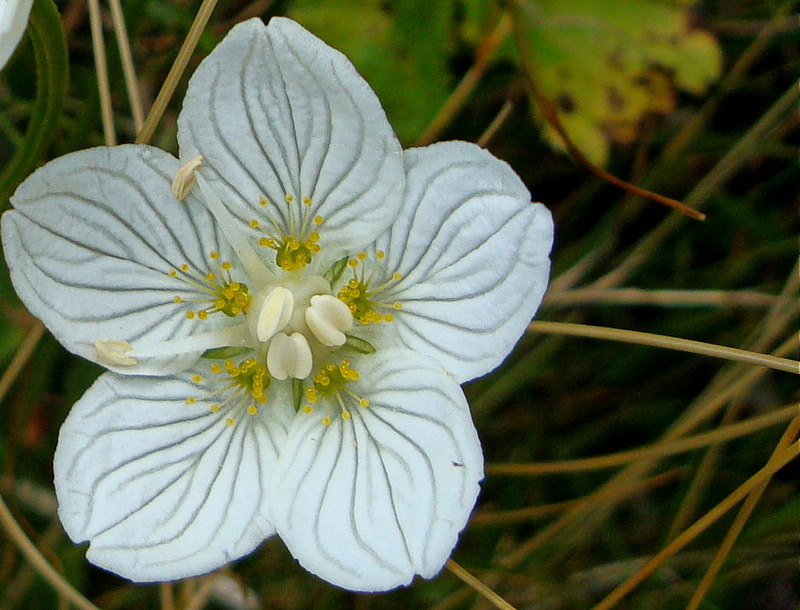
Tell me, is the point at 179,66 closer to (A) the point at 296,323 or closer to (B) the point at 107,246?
(B) the point at 107,246

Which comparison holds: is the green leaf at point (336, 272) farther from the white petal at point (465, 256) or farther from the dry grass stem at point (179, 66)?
the dry grass stem at point (179, 66)

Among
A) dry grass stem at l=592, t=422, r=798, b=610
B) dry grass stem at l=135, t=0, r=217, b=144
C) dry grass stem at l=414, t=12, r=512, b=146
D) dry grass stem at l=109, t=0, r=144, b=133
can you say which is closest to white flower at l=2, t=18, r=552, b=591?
dry grass stem at l=135, t=0, r=217, b=144

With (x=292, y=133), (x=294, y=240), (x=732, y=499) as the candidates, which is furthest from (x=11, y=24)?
(x=732, y=499)

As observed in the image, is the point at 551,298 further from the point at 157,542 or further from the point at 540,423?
the point at 157,542

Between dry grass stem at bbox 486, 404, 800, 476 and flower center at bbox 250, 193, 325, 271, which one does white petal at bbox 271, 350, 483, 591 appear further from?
dry grass stem at bbox 486, 404, 800, 476

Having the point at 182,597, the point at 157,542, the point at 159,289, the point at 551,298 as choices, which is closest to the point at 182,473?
the point at 157,542

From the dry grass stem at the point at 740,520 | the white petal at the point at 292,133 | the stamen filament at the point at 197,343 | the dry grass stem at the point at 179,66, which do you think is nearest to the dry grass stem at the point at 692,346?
the dry grass stem at the point at 740,520
